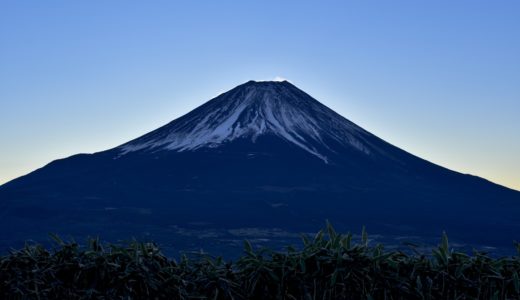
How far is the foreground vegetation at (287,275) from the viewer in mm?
8602

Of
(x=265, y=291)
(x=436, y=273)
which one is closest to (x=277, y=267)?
(x=265, y=291)

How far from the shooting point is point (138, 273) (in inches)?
350

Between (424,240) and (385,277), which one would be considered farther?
(424,240)

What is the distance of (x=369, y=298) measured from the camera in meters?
8.26

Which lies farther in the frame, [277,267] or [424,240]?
[424,240]

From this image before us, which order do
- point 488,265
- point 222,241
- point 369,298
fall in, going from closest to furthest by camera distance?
1. point 369,298
2. point 488,265
3. point 222,241

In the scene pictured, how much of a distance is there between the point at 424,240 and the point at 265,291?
194 meters

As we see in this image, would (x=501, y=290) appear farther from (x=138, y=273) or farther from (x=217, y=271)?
(x=138, y=273)

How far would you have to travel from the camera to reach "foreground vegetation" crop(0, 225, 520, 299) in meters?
8.60

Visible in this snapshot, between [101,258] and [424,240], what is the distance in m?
194

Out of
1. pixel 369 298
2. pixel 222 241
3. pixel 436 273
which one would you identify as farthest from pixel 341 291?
pixel 222 241

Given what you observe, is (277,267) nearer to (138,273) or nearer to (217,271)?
(217,271)

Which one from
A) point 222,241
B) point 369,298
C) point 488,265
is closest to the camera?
point 369,298

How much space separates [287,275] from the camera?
875 cm
